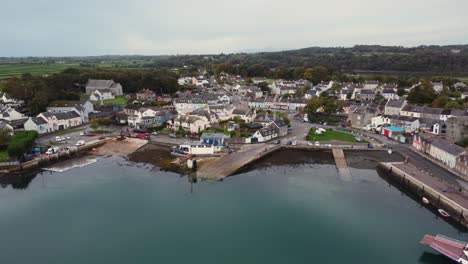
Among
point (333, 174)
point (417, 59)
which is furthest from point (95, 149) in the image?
point (417, 59)

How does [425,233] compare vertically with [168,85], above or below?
below

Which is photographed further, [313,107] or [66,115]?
[313,107]

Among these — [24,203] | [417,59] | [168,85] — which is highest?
[417,59]

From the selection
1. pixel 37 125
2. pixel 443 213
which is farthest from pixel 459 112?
pixel 37 125

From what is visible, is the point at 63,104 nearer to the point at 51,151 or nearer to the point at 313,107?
the point at 51,151

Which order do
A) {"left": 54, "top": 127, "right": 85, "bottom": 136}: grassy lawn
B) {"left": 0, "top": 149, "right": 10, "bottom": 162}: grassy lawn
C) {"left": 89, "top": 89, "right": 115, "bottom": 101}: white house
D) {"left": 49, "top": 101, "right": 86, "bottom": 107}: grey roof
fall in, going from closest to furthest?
{"left": 0, "top": 149, "right": 10, "bottom": 162}: grassy lawn → {"left": 54, "top": 127, "right": 85, "bottom": 136}: grassy lawn → {"left": 49, "top": 101, "right": 86, "bottom": 107}: grey roof → {"left": 89, "top": 89, "right": 115, "bottom": 101}: white house

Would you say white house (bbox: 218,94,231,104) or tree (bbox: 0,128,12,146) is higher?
white house (bbox: 218,94,231,104)

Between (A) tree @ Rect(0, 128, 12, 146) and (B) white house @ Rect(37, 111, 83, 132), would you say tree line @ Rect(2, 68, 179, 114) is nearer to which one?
(B) white house @ Rect(37, 111, 83, 132)

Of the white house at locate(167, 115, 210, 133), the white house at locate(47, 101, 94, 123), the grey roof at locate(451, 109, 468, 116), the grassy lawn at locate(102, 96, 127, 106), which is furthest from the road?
the grassy lawn at locate(102, 96, 127, 106)

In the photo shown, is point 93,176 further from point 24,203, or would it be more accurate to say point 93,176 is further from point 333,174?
point 333,174
